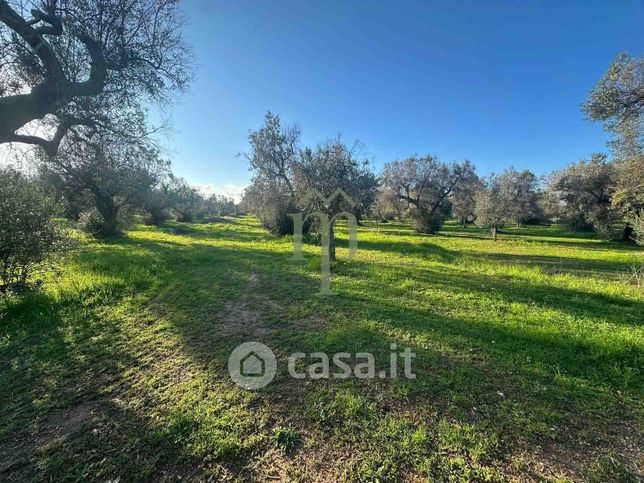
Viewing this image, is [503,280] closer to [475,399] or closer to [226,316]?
[475,399]

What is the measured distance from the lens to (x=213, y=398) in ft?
10.3

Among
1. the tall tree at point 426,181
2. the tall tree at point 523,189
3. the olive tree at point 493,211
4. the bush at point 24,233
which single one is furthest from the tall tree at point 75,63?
the tall tree at point 523,189

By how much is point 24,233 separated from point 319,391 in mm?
7756

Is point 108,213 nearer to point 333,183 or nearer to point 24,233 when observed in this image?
point 24,233

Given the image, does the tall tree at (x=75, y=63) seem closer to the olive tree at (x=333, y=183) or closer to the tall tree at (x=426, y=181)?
the olive tree at (x=333, y=183)

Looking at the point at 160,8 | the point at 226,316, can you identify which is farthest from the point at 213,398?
the point at 160,8

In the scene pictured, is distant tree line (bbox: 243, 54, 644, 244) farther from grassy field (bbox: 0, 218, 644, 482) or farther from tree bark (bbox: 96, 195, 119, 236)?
tree bark (bbox: 96, 195, 119, 236)

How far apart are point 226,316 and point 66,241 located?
5.14 metres

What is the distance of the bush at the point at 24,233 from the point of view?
5.69m

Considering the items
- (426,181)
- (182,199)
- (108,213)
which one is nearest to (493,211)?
(426,181)

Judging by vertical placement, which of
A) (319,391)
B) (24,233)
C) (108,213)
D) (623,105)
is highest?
(623,105)

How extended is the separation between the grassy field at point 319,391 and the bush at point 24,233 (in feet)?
2.38

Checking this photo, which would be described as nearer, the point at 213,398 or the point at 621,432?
the point at 621,432

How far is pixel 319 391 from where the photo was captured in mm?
3252
